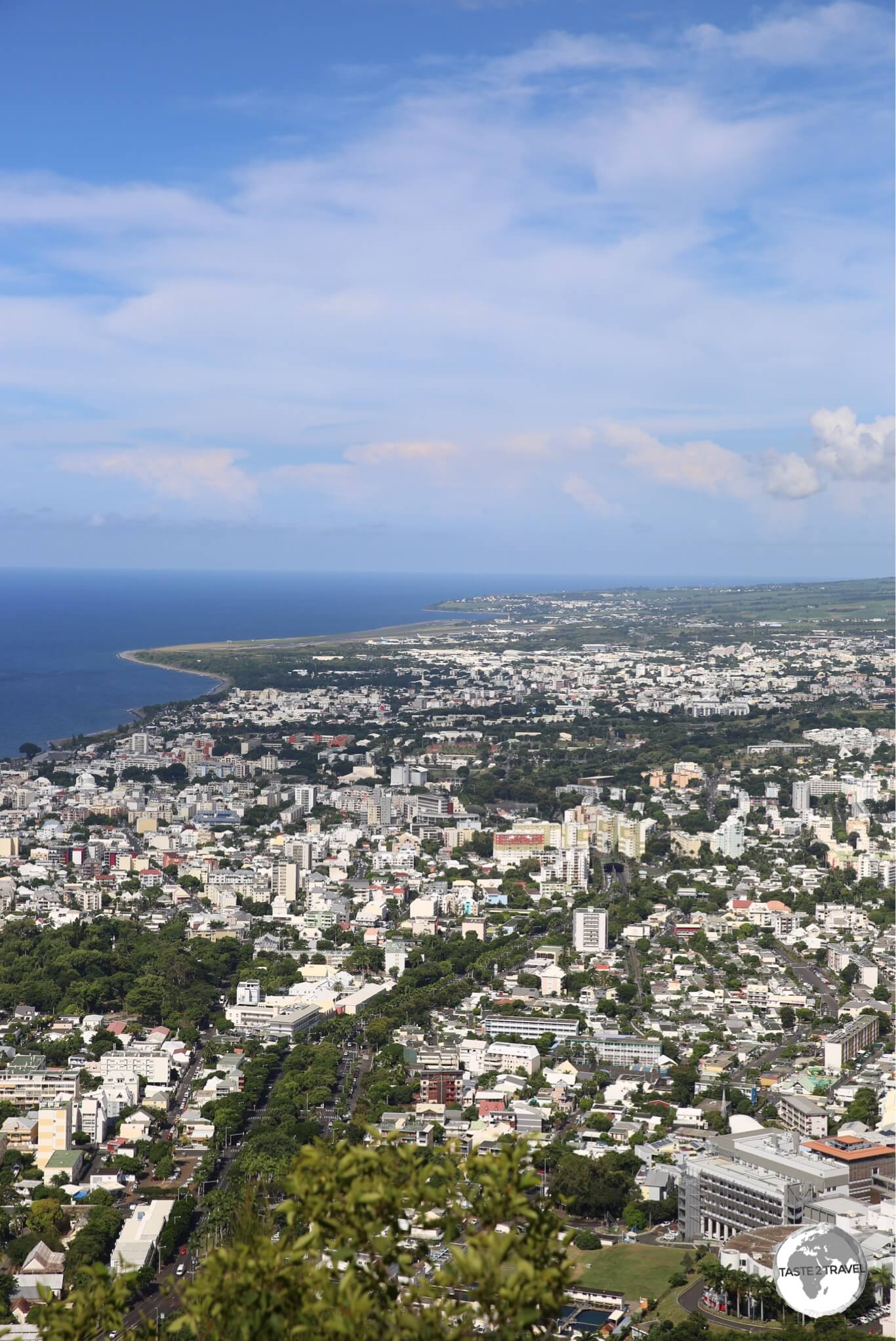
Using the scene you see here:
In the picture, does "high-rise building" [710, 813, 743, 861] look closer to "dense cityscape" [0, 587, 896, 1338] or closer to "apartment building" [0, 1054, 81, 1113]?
"dense cityscape" [0, 587, 896, 1338]

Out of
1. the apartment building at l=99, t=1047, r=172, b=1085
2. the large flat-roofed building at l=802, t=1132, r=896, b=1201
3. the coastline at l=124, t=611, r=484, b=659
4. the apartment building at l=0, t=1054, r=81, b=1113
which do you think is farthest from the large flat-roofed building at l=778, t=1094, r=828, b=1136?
the coastline at l=124, t=611, r=484, b=659

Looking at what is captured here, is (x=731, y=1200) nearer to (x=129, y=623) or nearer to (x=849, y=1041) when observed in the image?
(x=849, y=1041)

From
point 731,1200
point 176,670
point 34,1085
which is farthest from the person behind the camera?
point 176,670

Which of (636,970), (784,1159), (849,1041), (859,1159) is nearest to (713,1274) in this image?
(784,1159)

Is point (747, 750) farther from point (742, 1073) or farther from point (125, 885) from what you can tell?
point (742, 1073)

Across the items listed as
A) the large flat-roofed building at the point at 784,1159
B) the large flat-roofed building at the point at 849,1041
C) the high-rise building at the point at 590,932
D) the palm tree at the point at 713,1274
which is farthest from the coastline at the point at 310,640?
the palm tree at the point at 713,1274

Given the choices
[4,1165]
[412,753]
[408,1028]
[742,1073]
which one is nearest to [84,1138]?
[4,1165]
